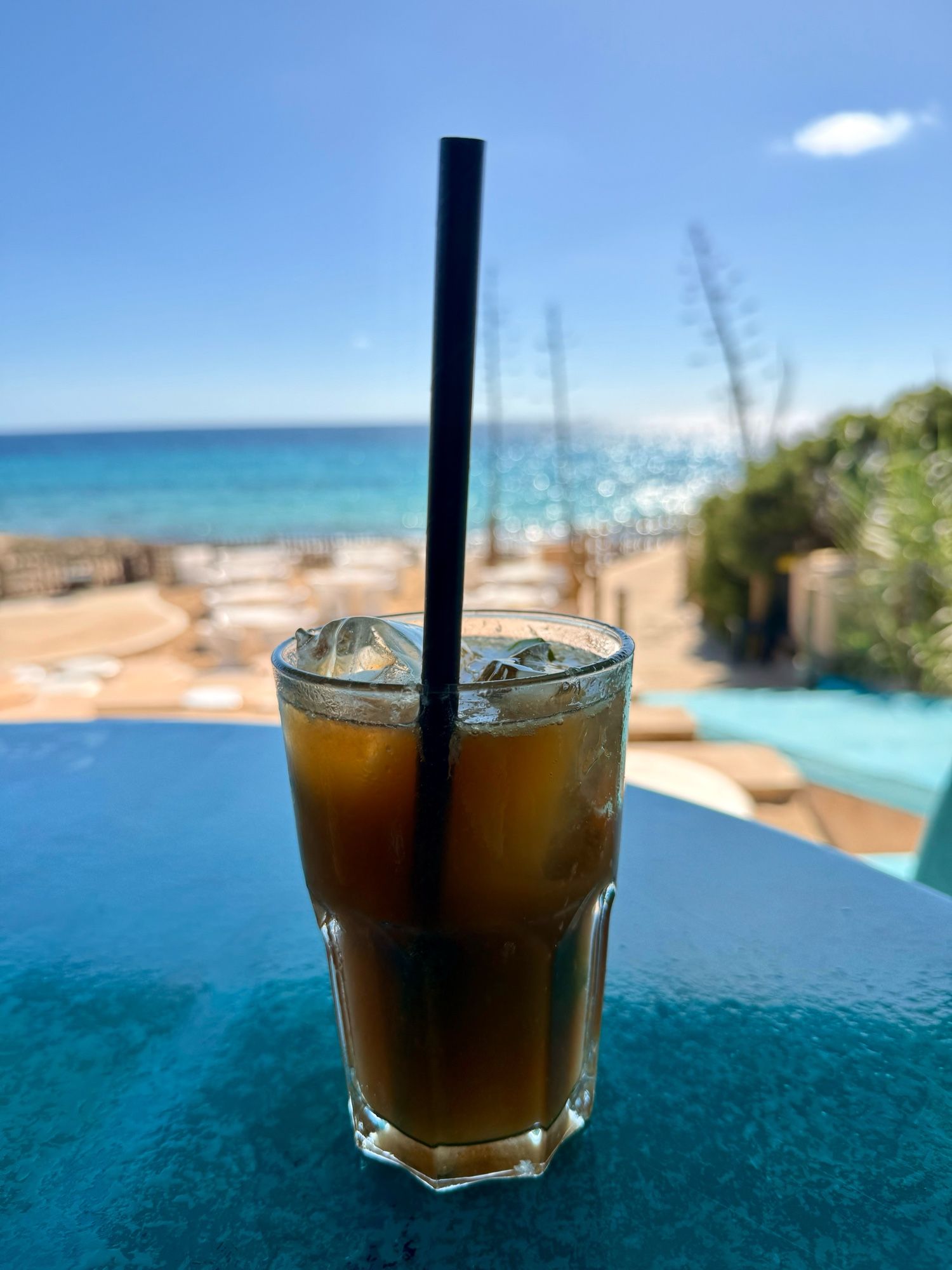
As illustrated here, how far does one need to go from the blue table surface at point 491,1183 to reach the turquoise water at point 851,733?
11.2 ft

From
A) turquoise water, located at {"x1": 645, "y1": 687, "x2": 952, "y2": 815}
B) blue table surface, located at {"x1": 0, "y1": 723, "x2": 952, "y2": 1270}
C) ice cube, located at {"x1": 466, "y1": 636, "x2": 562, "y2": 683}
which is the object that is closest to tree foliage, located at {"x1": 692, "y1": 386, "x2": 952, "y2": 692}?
turquoise water, located at {"x1": 645, "y1": 687, "x2": 952, "y2": 815}

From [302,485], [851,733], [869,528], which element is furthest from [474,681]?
[302,485]

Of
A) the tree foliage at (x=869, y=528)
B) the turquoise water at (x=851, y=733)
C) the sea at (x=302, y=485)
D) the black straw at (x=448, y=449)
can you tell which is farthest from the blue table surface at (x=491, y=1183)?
the sea at (x=302, y=485)

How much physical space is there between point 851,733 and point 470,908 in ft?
14.8

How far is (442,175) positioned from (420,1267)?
603mm

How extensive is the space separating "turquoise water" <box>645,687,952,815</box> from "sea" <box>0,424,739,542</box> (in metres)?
5.95

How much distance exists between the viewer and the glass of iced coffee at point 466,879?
57 cm

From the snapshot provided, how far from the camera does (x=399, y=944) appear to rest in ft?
2.03

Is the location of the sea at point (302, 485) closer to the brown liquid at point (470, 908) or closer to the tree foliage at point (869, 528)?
the tree foliage at point (869, 528)

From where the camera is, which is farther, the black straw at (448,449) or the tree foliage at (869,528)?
the tree foliage at (869,528)

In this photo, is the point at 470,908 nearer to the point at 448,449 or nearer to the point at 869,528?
the point at 448,449

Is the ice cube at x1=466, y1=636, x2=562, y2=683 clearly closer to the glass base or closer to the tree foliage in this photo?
the glass base

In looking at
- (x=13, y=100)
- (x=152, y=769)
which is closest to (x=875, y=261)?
(x=13, y=100)

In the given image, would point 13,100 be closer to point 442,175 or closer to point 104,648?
point 104,648
